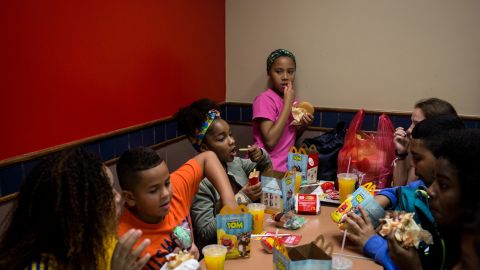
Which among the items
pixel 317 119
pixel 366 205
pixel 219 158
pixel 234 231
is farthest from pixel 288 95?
pixel 234 231

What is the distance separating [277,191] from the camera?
83.3 inches

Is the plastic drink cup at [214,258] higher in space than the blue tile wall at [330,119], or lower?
lower

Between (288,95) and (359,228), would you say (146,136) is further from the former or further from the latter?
(359,228)

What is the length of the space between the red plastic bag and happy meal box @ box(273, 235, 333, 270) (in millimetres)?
1281

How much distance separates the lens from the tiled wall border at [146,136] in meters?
1.92

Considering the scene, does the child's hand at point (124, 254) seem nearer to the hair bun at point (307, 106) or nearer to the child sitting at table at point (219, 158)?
the child sitting at table at point (219, 158)

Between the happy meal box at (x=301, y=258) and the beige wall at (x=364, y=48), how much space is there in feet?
7.93

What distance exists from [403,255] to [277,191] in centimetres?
72

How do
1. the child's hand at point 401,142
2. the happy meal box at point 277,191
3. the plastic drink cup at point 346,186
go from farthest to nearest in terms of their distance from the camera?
1. the child's hand at point 401,142
2. the plastic drink cup at point 346,186
3. the happy meal box at point 277,191

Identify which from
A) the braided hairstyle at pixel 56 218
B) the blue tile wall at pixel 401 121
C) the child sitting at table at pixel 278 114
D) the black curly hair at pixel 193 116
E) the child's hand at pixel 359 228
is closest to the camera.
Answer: the braided hairstyle at pixel 56 218

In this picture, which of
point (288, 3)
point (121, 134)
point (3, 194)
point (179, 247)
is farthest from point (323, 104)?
point (3, 194)

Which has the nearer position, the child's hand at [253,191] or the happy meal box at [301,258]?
the happy meal box at [301,258]

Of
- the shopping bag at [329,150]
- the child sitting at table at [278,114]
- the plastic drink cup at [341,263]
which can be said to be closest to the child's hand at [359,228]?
the plastic drink cup at [341,263]

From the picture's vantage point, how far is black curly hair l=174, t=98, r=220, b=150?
2389 millimetres
